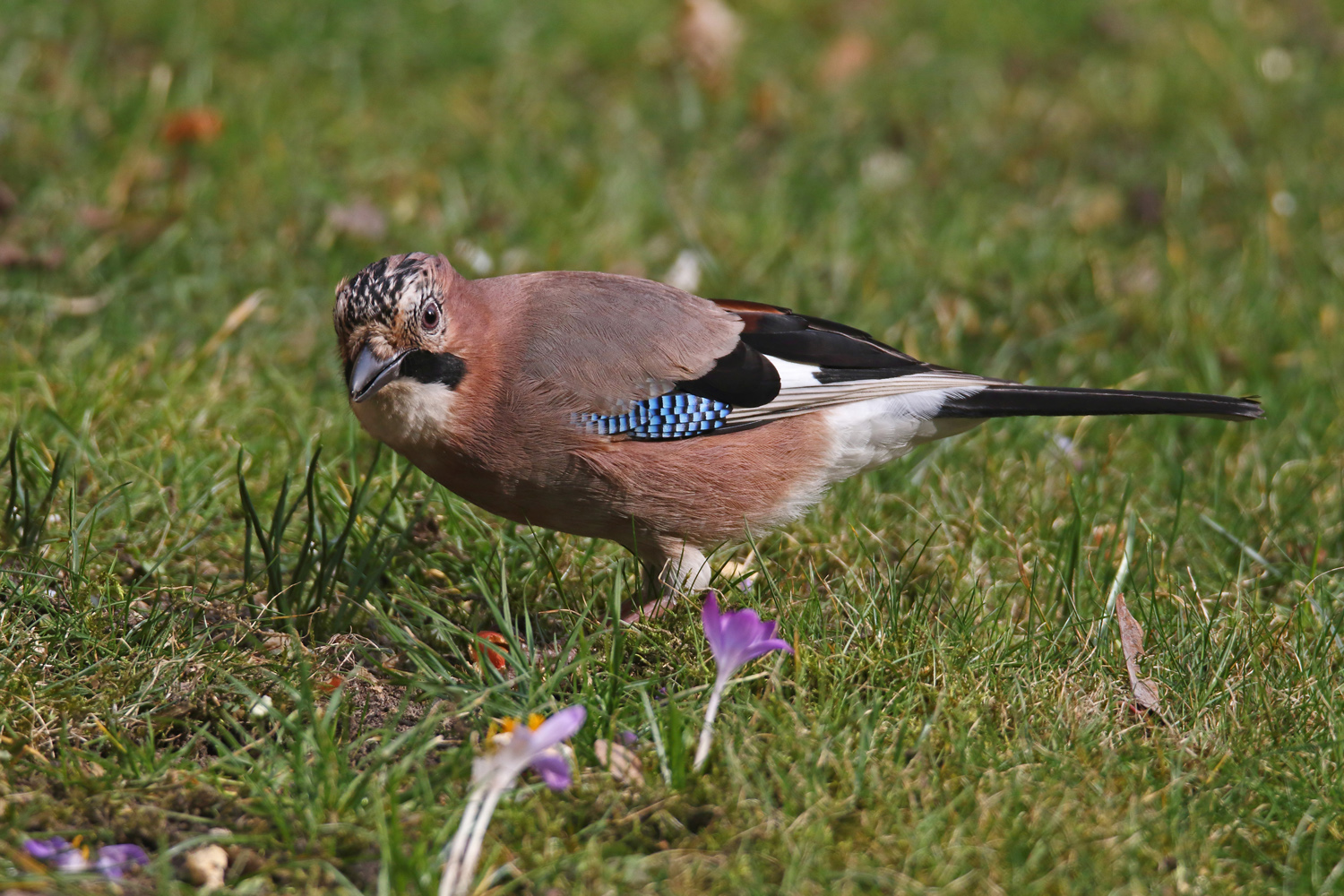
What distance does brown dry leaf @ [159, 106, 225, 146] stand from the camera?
20.6ft

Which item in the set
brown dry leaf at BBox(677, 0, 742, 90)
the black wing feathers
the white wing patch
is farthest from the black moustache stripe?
brown dry leaf at BBox(677, 0, 742, 90)

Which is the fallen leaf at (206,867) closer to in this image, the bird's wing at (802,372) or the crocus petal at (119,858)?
the crocus petal at (119,858)

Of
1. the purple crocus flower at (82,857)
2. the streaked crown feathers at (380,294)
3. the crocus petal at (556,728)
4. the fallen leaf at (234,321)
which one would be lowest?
the purple crocus flower at (82,857)

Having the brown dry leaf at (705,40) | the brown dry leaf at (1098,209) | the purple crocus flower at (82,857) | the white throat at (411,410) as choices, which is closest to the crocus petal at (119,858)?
the purple crocus flower at (82,857)

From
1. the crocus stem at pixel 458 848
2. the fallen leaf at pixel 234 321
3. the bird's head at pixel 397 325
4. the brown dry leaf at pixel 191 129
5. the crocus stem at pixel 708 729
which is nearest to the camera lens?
the crocus stem at pixel 458 848

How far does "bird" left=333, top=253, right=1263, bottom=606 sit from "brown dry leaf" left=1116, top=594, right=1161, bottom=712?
26.6 inches

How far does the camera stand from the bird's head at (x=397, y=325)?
3.64m

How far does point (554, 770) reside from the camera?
9.53 ft

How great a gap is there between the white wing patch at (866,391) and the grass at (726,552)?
0.41m

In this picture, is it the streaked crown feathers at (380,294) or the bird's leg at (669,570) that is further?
the bird's leg at (669,570)

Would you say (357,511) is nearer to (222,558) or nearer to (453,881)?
(222,558)

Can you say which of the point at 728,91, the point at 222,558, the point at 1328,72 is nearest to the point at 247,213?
the point at 222,558

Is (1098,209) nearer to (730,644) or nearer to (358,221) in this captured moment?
(358,221)

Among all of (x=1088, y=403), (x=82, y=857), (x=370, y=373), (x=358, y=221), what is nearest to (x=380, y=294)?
(x=370, y=373)
